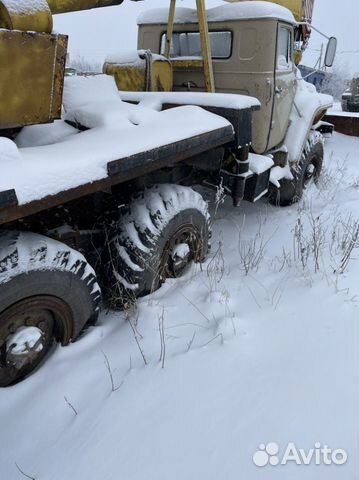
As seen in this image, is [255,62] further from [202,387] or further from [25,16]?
[202,387]

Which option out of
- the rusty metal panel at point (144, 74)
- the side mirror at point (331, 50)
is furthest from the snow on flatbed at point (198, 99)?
the side mirror at point (331, 50)

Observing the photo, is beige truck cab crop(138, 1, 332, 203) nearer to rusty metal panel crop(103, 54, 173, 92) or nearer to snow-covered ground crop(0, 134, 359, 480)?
rusty metal panel crop(103, 54, 173, 92)

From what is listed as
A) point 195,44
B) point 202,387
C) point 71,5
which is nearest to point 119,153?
point 71,5

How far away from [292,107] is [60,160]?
355 cm

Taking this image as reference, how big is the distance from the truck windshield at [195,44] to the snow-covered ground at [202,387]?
2.31 meters

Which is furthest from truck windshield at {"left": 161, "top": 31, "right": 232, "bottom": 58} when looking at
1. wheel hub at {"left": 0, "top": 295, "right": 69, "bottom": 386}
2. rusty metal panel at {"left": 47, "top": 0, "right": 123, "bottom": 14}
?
wheel hub at {"left": 0, "top": 295, "right": 69, "bottom": 386}

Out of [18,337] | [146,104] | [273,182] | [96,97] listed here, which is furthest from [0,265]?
[273,182]

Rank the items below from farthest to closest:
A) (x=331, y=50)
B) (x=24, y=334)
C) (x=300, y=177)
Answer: (x=331, y=50)
(x=300, y=177)
(x=24, y=334)

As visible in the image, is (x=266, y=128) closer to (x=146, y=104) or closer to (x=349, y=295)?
(x=146, y=104)

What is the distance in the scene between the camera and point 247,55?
3926 mm

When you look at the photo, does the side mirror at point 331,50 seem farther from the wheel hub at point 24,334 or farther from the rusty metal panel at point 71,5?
the wheel hub at point 24,334

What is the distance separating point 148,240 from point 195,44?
8.86ft

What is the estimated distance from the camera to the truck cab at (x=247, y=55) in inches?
151

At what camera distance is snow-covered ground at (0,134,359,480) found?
167 cm
